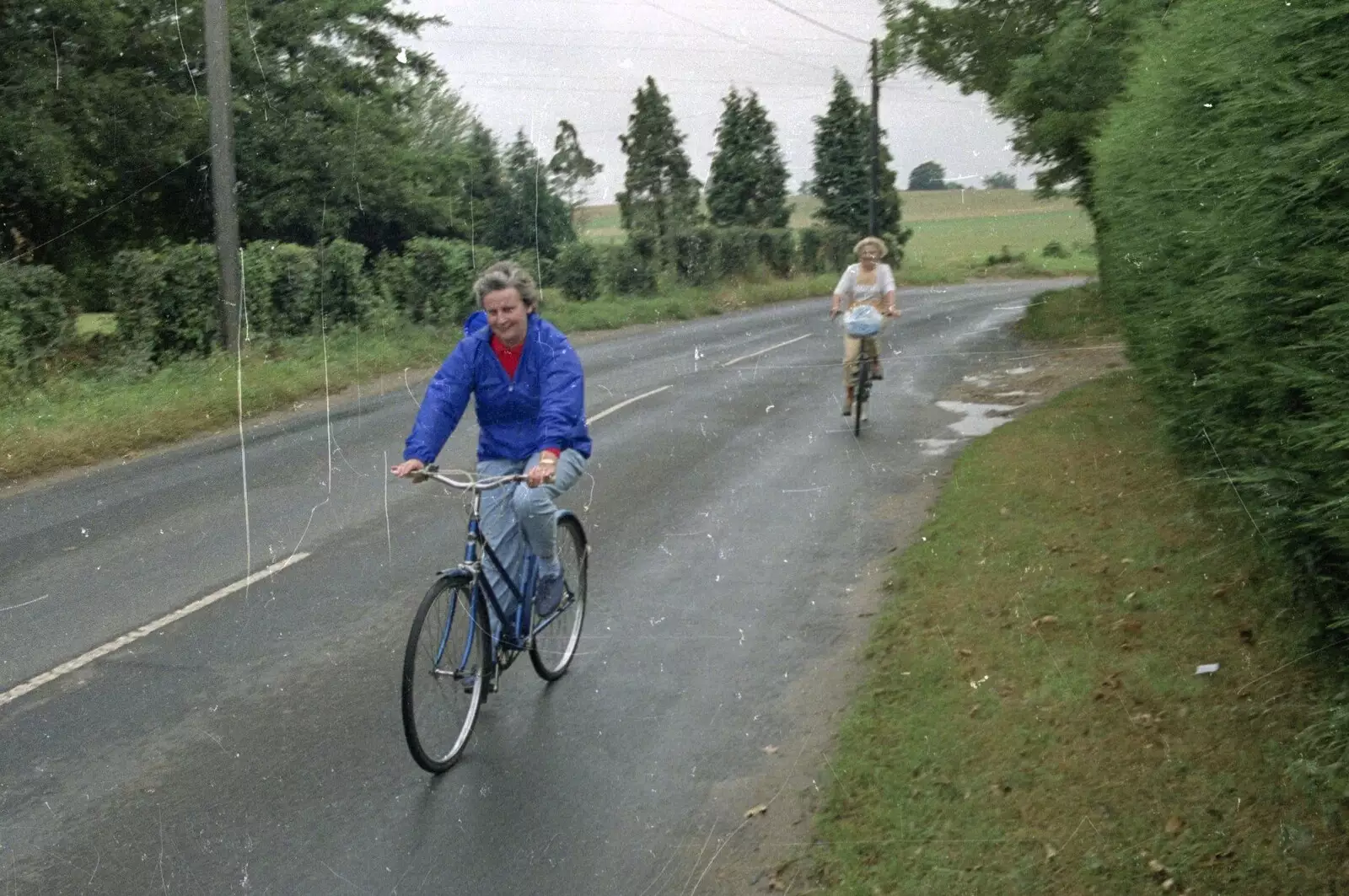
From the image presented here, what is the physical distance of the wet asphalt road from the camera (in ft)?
16.2

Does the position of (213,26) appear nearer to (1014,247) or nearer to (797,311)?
(797,311)

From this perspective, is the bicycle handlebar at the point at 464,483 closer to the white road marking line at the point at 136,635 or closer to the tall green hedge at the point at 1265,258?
the white road marking line at the point at 136,635

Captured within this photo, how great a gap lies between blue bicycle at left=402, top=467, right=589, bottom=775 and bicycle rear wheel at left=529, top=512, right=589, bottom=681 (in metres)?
0.15

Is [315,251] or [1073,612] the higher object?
[315,251]

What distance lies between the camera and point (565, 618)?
22.7 feet

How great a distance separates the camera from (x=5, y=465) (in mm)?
13008

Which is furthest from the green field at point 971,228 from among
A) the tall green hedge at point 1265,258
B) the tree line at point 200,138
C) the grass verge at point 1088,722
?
the tall green hedge at point 1265,258

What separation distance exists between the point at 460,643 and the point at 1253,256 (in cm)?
346

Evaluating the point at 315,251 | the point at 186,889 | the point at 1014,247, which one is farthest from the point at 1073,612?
the point at 1014,247

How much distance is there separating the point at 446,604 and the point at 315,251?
1838cm

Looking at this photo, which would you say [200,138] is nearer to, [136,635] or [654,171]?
[136,635]

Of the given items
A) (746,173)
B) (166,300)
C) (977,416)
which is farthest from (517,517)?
(746,173)

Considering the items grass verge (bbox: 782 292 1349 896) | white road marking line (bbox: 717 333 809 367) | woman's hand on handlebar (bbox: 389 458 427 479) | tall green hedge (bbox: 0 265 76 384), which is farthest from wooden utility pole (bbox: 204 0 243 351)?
woman's hand on handlebar (bbox: 389 458 427 479)

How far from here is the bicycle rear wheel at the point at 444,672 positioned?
214 inches
